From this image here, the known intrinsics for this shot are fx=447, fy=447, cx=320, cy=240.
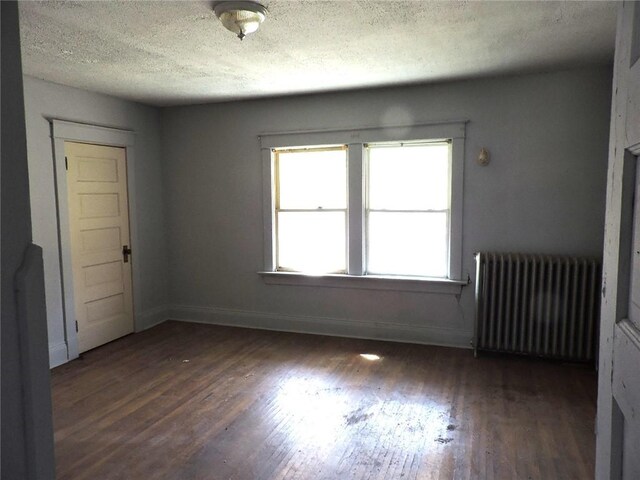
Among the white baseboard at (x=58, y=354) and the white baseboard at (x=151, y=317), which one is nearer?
the white baseboard at (x=58, y=354)

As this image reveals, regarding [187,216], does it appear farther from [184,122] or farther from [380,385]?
[380,385]

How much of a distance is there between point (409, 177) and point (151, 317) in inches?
132

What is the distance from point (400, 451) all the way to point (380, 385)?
0.94 metres

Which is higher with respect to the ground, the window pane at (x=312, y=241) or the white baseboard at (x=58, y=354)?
the window pane at (x=312, y=241)

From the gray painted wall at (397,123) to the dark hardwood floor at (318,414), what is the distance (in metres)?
0.48

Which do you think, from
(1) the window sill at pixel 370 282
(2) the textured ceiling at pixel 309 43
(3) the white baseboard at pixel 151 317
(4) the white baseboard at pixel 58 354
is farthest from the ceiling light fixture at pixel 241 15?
(3) the white baseboard at pixel 151 317

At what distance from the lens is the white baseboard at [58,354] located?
4.04m

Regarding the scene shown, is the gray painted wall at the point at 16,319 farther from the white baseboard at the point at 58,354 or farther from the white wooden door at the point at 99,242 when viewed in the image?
the white wooden door at the point at 99,242

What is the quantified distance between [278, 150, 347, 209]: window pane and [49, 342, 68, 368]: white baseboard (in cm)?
253

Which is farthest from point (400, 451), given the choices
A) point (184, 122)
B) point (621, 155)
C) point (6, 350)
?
point (184, 122)

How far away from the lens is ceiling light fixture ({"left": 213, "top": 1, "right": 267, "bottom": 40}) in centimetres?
243

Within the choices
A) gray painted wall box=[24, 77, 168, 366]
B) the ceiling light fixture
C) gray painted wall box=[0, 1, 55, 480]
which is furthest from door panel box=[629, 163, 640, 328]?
gray painted wall box=[24, 77, 168, 366]

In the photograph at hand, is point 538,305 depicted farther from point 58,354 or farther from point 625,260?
point 58,354

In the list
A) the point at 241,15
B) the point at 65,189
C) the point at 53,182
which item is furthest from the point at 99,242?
the point at 241,15
